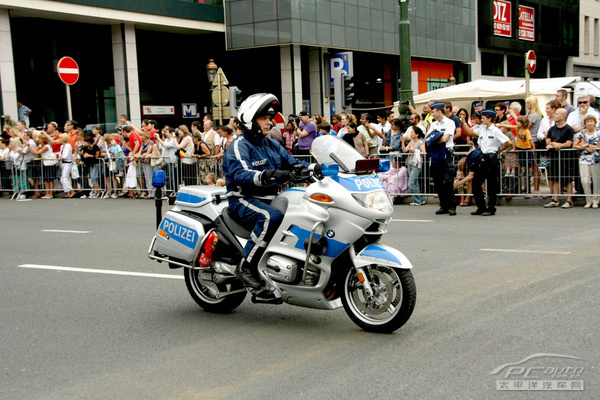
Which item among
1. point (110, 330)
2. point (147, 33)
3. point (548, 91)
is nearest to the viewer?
point (110, 330)

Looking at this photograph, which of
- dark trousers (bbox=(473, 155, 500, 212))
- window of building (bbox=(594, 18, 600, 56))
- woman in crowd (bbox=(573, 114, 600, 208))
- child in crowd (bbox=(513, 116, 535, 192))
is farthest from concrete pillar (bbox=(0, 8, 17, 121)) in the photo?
window of building (bbox=(594, 18, 600, 56))

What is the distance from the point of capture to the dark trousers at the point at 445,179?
502 inches

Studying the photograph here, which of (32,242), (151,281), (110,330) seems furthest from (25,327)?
(32,242)

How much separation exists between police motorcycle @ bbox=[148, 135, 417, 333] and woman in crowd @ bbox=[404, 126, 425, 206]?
30.0 ft

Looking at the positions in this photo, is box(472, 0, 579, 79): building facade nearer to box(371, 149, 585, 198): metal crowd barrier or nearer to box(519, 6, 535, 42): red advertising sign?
box(519, 6, 535, 42): red advertising sign

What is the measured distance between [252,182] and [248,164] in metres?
0.24

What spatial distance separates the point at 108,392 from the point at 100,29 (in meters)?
31.5

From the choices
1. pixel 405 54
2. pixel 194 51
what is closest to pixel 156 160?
pixel 405 54

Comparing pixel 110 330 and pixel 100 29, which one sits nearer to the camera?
pixel 110 330

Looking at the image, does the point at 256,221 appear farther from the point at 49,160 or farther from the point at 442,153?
the point at 49,160

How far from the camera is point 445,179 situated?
1276cm

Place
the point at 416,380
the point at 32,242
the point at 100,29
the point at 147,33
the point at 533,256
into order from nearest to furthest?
the point at 416,380 < the point at 533,256 < the point at 32,242 < the point at 100,29 < the point at 147,33

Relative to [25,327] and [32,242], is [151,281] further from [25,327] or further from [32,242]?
[32,242]

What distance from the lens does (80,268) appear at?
884 centimetres
